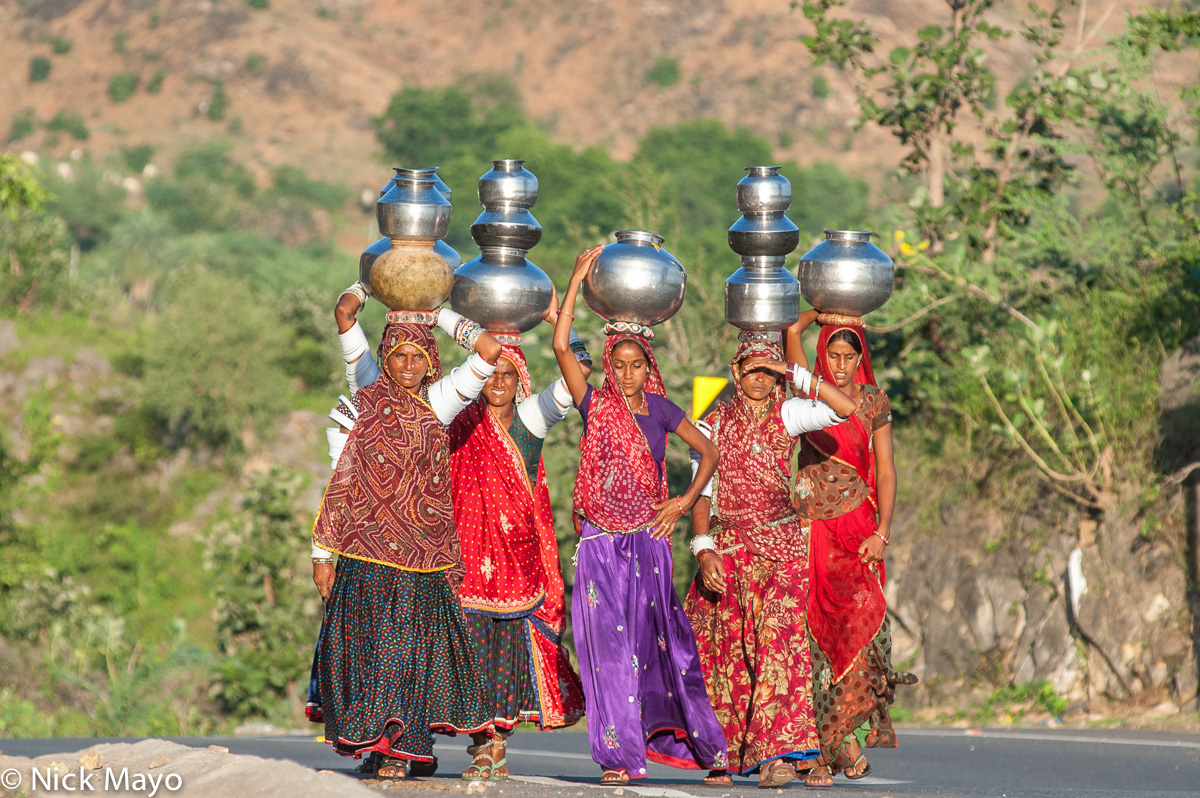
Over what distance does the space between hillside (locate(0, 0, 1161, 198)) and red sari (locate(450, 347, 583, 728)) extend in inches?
3399

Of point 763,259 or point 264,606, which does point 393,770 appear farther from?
point 264,606

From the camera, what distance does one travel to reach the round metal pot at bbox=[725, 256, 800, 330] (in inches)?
273

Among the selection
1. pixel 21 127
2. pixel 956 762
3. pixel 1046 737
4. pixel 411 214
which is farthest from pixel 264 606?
pixel 21 127

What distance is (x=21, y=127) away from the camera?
325 feet

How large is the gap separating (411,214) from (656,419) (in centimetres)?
144

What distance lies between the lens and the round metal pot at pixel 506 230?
7105 mm

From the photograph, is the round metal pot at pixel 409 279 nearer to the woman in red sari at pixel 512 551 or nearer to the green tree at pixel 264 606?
the woman in red sari at pixel 512 551

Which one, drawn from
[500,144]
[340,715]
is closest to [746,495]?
[340,715]

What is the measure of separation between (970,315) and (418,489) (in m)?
9.21

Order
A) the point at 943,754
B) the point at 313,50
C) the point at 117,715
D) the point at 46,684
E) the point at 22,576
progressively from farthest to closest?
the point at 313,50
the point at 22,576
the point at 46,684
the point at 117,715
the point at 943,754

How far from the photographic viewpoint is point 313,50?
105062 millimetres

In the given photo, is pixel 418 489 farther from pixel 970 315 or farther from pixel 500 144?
pixel 500 144

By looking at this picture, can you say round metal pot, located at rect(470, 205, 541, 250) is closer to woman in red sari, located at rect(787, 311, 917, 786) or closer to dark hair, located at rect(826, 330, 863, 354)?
woman in red sari, located at rect(787, 311, 917, 786)

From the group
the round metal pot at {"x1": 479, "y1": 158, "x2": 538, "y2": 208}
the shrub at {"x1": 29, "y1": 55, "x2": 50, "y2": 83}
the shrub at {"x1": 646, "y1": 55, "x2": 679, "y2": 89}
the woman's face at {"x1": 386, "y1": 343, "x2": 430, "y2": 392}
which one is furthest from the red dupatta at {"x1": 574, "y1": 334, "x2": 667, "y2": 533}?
Result: the shrub at {"x1": 29, "y1": 55, "x2": 50, "y2": 83}
